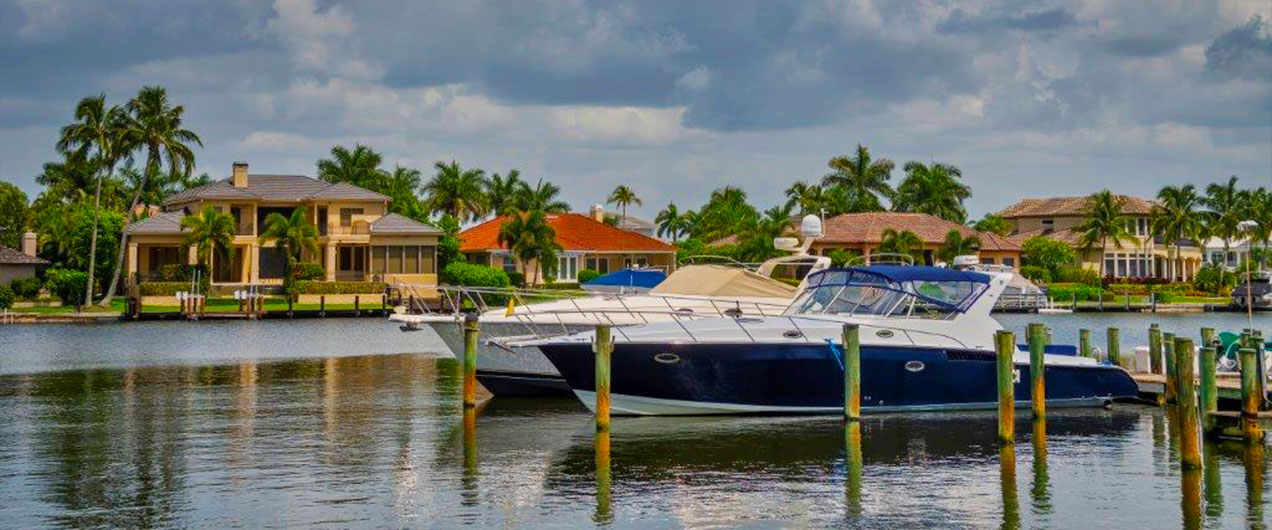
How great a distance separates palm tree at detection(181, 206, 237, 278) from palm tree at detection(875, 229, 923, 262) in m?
41.0

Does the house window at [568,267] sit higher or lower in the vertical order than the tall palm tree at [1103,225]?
lower

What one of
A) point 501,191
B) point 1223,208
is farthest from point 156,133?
point 1223,208

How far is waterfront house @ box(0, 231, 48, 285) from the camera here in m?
88.7

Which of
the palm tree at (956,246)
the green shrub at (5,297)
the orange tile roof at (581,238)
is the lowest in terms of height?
the green shrub at (5,297)

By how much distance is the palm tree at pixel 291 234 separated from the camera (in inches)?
3406

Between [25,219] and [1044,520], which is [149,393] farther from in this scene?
[25,219]

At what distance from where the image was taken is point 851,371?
2691cm

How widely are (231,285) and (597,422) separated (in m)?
66.9

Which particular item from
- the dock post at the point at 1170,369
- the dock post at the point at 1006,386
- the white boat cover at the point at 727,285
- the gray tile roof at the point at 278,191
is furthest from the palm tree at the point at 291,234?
the dock post at the point at 1006,386

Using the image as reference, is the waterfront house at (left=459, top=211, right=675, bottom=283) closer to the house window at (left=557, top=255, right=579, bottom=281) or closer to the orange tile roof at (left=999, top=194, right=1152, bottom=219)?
the house window at (left=557, top=255, right=579, bottom=281)

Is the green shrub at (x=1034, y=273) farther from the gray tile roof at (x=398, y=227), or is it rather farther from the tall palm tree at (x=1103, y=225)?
the gray tile roof at (x=398, y=227)

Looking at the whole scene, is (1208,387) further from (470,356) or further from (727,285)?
(470,356)

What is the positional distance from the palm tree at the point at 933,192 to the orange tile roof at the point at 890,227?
11.6m

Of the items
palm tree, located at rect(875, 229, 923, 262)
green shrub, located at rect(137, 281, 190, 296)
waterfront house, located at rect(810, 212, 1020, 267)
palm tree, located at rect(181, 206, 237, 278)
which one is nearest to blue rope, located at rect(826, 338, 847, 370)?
palm tree, located at rect(181, 206, 237, 278)
